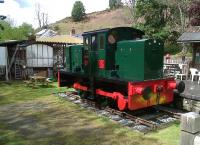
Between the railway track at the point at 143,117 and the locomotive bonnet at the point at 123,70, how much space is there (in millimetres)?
344

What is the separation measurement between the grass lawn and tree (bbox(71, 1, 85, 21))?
72961mm

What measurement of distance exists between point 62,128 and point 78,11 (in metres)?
77.1

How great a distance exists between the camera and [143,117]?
949cm

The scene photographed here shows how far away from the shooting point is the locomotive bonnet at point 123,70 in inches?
365

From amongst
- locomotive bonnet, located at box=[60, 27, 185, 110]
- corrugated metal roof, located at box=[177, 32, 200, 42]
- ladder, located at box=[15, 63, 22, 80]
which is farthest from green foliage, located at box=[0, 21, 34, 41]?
locomotive bonnet, located at box=[60, 27, 185, 110]

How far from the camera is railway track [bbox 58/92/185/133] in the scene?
331 inches

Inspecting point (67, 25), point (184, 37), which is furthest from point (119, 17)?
point (184, 37)

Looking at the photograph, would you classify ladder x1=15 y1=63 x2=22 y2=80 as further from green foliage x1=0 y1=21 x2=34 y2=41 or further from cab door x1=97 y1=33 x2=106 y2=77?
green foliage x1=0 y1=21 x2=34 y2=41

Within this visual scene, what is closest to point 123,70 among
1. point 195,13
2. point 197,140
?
point 197,140

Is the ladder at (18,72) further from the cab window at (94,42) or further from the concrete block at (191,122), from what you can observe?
the concrete block at (191,122)

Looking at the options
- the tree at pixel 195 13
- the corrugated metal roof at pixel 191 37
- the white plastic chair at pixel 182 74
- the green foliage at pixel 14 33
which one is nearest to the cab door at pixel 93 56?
the corrugated metal roof at pixel 191 37

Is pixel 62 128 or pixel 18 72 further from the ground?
pixel 18 72

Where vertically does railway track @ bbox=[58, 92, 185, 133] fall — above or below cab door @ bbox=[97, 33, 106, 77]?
below

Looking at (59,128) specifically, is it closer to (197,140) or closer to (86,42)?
(86,42)
